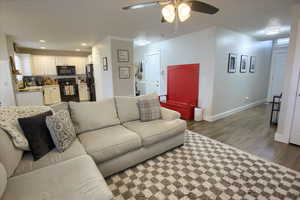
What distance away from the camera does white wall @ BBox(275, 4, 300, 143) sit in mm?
2388

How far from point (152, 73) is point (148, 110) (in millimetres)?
3371

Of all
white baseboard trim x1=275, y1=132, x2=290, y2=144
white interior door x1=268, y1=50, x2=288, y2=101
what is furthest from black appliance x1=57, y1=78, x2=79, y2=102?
white interior door x1=268, y1=50, x2=288, y2=101

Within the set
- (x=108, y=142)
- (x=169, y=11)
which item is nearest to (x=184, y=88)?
(x=169, y=11)

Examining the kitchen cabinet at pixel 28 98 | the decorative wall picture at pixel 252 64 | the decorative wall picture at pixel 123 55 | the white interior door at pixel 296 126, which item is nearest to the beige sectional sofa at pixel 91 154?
the white interior door at pixel 296 126

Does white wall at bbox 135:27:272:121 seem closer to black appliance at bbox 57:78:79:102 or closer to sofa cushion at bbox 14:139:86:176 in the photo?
sofa cushion at bbox 14:139:86:176

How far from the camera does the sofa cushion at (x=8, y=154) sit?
120 centimetres

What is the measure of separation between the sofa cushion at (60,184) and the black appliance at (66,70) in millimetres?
6609

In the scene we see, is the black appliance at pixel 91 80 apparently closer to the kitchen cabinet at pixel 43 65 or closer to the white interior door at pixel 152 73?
the kitchen cabinet at pixel 43 65

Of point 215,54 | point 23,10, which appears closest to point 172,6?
point 215,54

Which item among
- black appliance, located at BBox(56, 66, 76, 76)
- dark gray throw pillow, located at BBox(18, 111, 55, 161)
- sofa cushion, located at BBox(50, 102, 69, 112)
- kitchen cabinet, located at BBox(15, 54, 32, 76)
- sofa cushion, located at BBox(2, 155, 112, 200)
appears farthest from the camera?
black appliance, located at BBox(56, 66, 76, 76)

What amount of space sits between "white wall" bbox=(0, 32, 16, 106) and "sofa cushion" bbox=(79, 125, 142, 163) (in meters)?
3.69

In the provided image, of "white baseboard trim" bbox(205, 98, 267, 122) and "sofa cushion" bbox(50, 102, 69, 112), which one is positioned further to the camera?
"white baseboard trim" bbox(205, 98, 267, 122)

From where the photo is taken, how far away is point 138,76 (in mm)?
6559

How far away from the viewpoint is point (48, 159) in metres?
1.43
